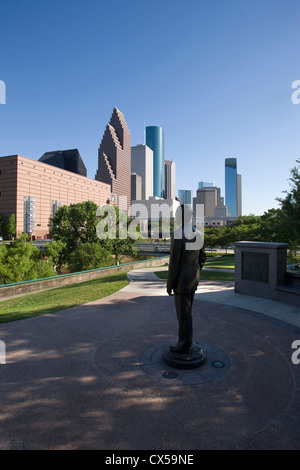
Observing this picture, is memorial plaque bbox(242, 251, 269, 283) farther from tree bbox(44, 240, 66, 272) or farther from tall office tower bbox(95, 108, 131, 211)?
tall office tower bbox(95, 108, 131, 211)

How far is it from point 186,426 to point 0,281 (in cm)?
2369

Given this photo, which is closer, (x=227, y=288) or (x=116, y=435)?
(x=116, y=435)

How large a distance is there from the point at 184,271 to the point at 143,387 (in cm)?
230

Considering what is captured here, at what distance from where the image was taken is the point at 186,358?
17.4ft

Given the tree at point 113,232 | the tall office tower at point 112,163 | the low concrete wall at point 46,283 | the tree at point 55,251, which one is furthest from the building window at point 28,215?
the tall office tower at point 112,163

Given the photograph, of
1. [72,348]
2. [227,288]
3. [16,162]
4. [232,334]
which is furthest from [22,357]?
[16,162]

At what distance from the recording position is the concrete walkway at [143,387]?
11.3ft

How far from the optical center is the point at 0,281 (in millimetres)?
22797

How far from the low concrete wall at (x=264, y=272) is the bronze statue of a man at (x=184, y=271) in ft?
20.7

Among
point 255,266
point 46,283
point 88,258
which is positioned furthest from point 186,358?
point 88,258

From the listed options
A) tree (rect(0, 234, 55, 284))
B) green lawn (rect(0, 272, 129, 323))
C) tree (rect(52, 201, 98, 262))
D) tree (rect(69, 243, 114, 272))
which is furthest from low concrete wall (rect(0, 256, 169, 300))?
tree (rect(52, 201, 98, 262))

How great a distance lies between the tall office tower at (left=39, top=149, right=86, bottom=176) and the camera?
165 meters

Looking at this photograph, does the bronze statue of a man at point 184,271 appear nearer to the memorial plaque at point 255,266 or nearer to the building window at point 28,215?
the memorial plaque at point 255,266
